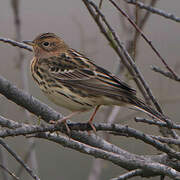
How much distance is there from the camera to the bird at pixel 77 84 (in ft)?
18.2

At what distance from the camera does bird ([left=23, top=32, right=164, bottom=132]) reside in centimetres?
556

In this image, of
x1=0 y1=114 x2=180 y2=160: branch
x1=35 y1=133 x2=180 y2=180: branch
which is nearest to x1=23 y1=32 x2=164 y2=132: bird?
x1=0 y1=114 x2=180 y2=160: branch

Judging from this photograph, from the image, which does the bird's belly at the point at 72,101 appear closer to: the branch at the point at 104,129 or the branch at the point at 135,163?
the branch at the point at 104,129

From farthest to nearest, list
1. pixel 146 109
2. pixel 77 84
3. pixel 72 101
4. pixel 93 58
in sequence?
A: pixel 93 58 < pixel 77 84 < pixel 72 101 < pixel 146 109

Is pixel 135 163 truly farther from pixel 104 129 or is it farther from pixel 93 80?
pixel 93 80

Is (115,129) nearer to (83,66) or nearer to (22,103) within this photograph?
(22,103)

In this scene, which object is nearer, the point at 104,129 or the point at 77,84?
the point at 104,129

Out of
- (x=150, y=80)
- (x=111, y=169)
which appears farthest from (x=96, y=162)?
(x=150, y=80)

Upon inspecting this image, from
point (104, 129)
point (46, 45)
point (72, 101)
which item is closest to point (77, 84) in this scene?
point (72, 101)

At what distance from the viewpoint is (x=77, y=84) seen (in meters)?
6.02

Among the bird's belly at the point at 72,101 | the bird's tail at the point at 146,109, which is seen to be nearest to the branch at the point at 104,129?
the bird's tail at the point at 146,109

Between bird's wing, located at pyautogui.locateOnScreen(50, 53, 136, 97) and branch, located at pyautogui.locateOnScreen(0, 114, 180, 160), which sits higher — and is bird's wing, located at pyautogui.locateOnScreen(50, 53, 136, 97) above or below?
above

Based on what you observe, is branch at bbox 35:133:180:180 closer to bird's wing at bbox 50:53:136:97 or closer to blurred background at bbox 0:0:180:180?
bird's wing at bbox 50:53:136:97

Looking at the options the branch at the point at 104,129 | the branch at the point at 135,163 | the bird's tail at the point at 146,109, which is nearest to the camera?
the branch at the point at 104,129
